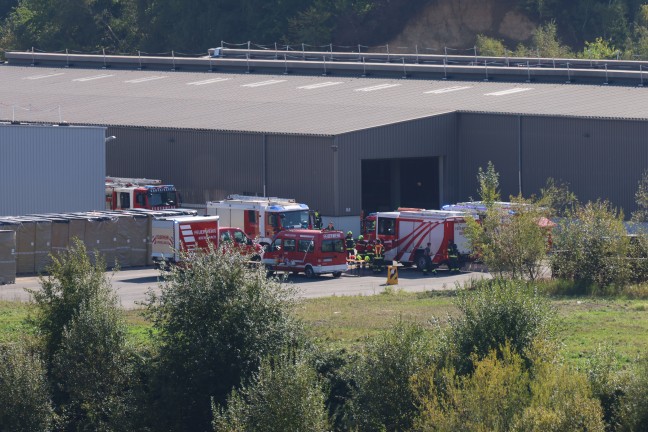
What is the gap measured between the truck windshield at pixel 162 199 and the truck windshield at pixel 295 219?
8025mm

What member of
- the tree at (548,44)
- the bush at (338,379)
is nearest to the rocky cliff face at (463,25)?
the tree at (548,44)

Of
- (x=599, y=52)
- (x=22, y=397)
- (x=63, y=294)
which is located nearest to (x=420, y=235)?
(x=63, y=294)

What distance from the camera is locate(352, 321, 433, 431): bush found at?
2414 centimetres

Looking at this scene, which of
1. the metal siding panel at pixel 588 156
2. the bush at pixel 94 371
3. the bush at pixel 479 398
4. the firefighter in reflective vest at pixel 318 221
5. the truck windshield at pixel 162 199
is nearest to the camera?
the bush at pixel 479 398

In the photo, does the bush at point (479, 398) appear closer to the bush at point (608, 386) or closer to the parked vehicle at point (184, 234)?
the bush at point (608, 386)

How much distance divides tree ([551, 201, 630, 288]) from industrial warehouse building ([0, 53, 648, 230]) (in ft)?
43.6

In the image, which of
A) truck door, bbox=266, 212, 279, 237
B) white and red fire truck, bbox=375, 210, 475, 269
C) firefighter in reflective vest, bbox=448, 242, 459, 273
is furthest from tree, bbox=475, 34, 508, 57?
firefighter in reflective vest, bbox=448, 242, 459, 273

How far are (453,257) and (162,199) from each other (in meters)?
14.8

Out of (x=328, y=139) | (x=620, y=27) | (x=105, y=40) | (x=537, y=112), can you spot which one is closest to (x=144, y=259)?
(x=328, y=139)

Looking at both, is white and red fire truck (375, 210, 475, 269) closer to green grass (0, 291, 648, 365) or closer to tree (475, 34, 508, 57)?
green grass (0, 291, 648, 365)

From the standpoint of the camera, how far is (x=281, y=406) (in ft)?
76.8

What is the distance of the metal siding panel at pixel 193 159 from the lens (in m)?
57.6

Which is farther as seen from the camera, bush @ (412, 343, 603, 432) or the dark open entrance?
the dark open entrance

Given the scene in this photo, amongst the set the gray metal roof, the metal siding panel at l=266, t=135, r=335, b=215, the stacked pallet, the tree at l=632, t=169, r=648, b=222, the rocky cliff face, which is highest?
the rocky cliff face
